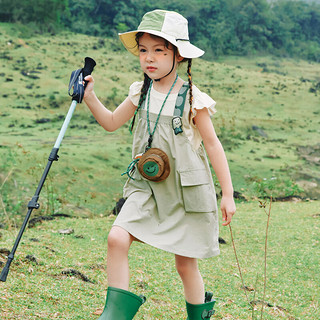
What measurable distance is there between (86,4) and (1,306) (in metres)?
46.2

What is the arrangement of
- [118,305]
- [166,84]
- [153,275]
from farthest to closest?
[153,275], [166,84], [118,305]

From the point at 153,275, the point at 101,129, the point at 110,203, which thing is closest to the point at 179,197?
the point at 153,275

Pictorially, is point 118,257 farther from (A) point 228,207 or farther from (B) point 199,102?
(B) point 199,102

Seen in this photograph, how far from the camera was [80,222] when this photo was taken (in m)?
6.07

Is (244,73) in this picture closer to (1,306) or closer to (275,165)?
(275,165)

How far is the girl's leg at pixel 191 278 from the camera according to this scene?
9.07 ft

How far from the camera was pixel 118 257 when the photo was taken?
8.02ft

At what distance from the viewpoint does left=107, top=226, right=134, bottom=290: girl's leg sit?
243cm

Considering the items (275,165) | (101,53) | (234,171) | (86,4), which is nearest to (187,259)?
(234,171)

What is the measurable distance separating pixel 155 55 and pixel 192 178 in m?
0.67

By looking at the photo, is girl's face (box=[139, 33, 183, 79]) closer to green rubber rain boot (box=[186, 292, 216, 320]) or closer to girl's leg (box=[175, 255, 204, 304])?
girl's leg (box=[175, 255, 204, 304])

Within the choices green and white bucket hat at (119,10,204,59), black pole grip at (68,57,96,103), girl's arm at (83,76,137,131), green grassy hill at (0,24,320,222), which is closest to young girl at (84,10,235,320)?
green and white bucket hat at (119,10,204,59)

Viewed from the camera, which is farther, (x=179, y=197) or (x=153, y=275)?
(x=153, y=275)

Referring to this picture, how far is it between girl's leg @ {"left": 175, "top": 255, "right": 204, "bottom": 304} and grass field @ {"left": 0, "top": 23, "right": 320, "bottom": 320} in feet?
1.82
